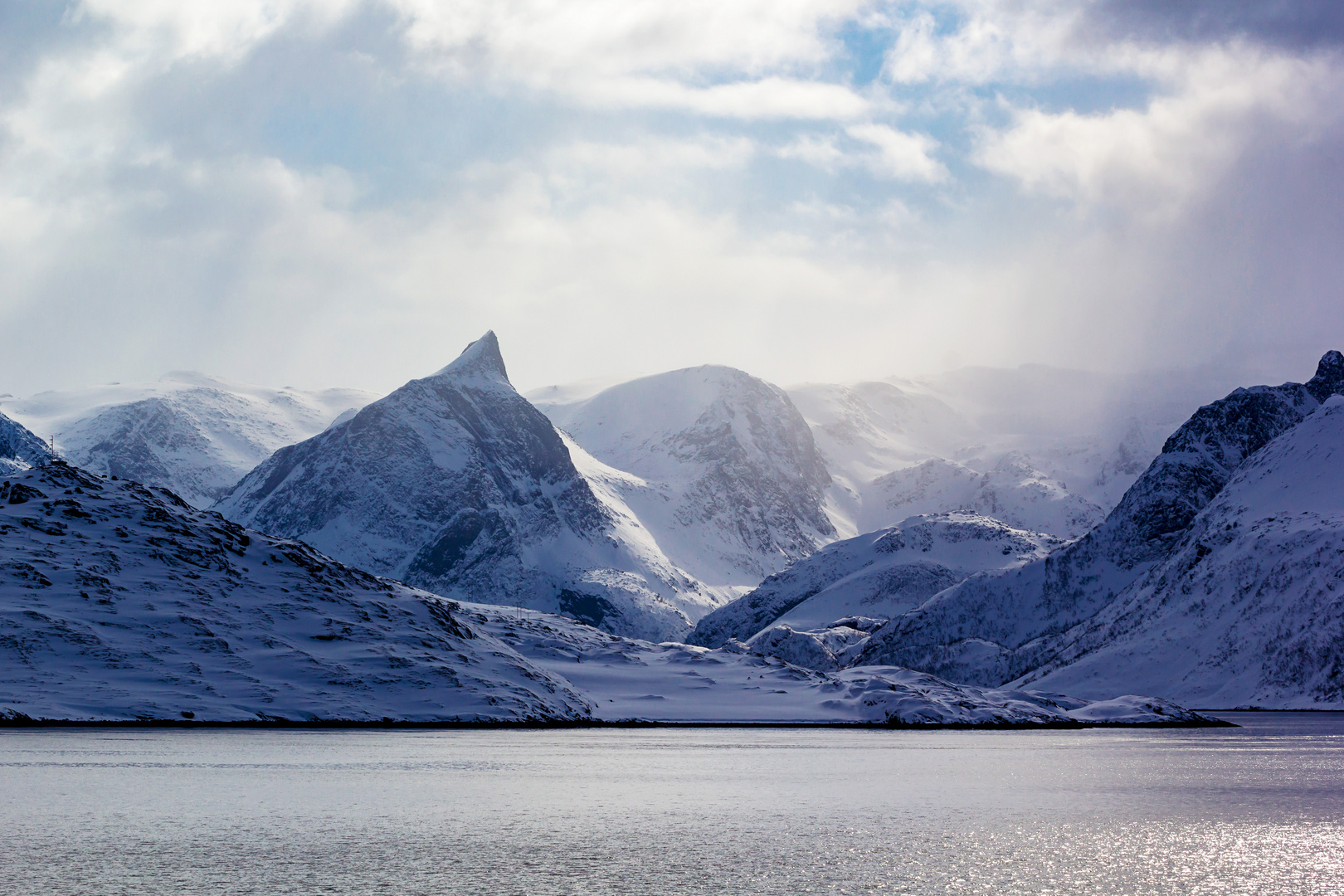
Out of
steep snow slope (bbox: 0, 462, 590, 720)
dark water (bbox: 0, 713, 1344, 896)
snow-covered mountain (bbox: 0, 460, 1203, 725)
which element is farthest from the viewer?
steep snow slope (bbox: 0, 462, 590, 720)

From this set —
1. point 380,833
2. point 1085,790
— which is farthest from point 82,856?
point 1085,790

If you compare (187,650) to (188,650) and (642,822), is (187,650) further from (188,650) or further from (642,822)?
(642,822)

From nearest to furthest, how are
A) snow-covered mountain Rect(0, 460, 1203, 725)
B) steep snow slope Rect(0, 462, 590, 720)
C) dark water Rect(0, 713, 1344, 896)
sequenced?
dark water Rect(0, 713, 1344, 896) → snow-covered mountain Rect(0, 460, 1203, 725) → steep snow slope Rect(0, 462, 590, 720)

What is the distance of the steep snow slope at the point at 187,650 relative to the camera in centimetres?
16000

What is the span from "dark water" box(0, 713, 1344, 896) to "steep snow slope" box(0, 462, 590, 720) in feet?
100

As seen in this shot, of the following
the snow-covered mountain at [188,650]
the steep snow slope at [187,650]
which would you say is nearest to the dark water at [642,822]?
the snow-covered mountain at [188,650]

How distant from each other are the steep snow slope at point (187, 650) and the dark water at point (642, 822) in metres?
30.6

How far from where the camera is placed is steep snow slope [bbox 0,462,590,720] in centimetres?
16000

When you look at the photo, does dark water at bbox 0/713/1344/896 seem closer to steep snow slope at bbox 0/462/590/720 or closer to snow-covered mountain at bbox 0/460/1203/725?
snow-covered mountain at bbox 0/460/1203/725

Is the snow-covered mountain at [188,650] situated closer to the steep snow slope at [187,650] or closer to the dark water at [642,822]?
the steep snow slope at [187,650]

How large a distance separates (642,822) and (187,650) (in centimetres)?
12258

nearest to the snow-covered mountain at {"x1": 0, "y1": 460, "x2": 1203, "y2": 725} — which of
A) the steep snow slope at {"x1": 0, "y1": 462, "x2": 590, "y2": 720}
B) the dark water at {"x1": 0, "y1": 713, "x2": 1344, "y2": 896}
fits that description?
the steep snow slope at {"x1": 0, "y1": 462, "x2": 590, "y2": 720}

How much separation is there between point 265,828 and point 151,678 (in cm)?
11162

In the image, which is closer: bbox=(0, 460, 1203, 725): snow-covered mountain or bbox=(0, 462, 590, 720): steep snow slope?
bbox=(0, 460, 1203, 725): snow-covered mountain
